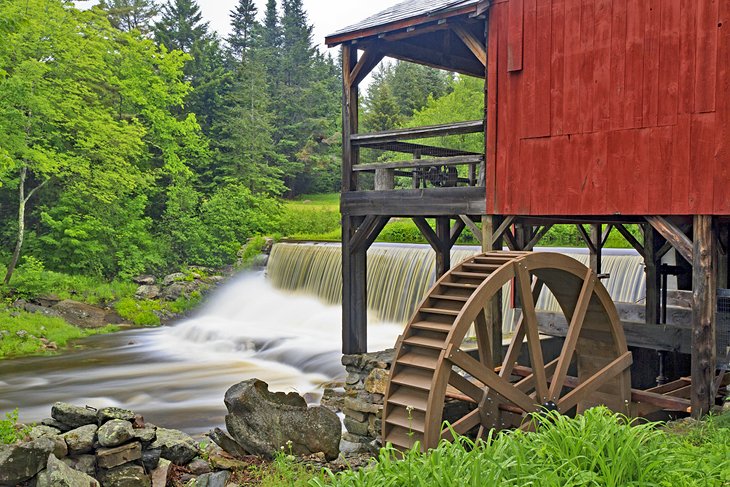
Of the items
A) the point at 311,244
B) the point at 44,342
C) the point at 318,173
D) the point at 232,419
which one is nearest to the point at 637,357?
the point at 232,419

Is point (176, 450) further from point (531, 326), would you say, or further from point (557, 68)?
point (557, 68)

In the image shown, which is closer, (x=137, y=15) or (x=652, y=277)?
(x=652, y=277)

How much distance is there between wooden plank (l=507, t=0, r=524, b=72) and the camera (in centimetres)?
895

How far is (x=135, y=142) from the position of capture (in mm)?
25234

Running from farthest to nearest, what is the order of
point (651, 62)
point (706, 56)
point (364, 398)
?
point (364, 398)
point (651, 62)
point (706, 56)

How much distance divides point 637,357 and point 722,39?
234 inches

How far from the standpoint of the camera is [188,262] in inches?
1080

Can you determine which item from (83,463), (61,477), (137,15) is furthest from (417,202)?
(137,15)

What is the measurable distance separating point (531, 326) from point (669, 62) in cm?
339

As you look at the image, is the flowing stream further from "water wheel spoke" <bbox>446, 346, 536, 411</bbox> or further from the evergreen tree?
the evergreen tree

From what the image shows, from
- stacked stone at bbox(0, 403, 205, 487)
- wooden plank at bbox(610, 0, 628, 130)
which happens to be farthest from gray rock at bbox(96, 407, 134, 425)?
wooden plank at bbox(610, 0, 628, 130)

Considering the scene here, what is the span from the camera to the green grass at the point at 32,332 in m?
17.8

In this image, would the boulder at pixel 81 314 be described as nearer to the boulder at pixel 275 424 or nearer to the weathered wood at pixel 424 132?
the weathered wood at pixel 424 132

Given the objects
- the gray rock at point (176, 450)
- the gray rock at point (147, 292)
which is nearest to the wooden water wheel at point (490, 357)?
the gray rock at point (176, 450)
